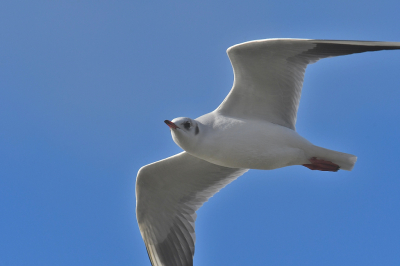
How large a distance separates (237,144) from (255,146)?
10.8 inches

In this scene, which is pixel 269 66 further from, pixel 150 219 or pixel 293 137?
pixel 150 219

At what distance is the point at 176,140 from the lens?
6129 millimetres

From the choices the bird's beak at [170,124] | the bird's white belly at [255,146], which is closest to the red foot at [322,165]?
the bird's white belly at [255,146]

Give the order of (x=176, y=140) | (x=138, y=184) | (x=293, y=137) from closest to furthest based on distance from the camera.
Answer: (x=176, y=140), (x=293, y=137), (x=138, y=184)

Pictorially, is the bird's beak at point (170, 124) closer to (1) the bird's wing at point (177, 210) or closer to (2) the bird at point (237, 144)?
(2) the bird at point (237, 144)

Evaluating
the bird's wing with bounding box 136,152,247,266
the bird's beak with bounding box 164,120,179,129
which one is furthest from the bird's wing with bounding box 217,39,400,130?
the bird's wing with bounding box 136,152,247,266

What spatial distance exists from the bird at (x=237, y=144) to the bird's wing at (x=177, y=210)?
0.05ft

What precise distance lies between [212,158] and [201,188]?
5.04 ft

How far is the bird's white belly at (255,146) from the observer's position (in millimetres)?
6270

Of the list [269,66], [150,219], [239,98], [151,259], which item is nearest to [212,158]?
[239,98]

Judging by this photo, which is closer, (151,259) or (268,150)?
(268,150)

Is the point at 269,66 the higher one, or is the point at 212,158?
the point at 269,66

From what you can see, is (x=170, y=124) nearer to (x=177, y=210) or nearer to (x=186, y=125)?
(x=186, y=125)

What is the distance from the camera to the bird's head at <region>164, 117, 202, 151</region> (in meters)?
6.01
